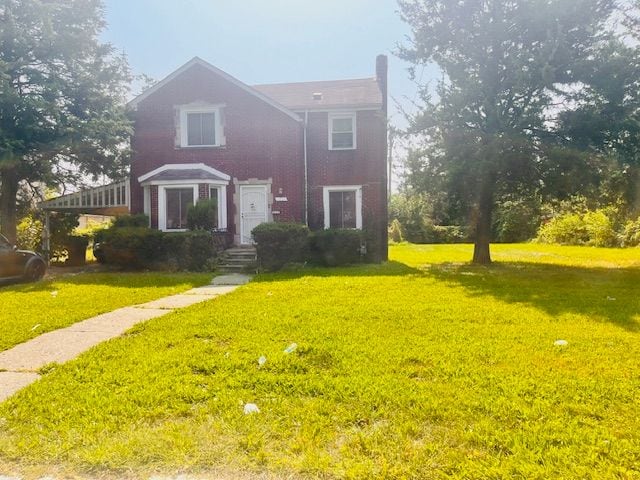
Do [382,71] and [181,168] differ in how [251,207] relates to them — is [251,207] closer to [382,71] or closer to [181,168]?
[181,168]

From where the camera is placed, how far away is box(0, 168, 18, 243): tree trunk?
15.1 metres

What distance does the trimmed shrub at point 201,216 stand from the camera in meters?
14.8

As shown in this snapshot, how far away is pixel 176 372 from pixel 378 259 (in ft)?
40.7

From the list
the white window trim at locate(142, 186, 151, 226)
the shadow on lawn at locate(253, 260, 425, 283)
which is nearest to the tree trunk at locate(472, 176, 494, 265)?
the shadow on lawn at locate(253, 260, 425, 283)

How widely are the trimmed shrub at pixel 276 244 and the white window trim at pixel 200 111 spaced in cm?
555

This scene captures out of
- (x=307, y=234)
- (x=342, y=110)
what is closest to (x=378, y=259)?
(x=307, y=234)

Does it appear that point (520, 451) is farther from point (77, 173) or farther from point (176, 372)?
point (77, 173)

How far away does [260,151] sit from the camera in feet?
56.0

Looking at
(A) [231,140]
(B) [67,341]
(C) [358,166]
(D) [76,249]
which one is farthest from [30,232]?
(B) [67,341]

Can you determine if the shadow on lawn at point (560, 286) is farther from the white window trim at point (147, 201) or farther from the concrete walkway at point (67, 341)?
the white window trim at point (147, 201)

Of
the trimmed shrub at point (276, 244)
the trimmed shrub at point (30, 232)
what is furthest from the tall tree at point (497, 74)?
the trimmed shrub at point (30, 232)

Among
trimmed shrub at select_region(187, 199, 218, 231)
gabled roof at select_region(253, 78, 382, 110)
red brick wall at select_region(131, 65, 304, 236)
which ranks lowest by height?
trimmed shrub at select_region(187, 199, 218, 231)

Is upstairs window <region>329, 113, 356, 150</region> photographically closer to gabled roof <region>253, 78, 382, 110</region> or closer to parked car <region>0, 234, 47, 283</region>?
gabled roof <region>253, 78, 382, 110</region>

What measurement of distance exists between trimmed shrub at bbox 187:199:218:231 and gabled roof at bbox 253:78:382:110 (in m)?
Result: 5.53
